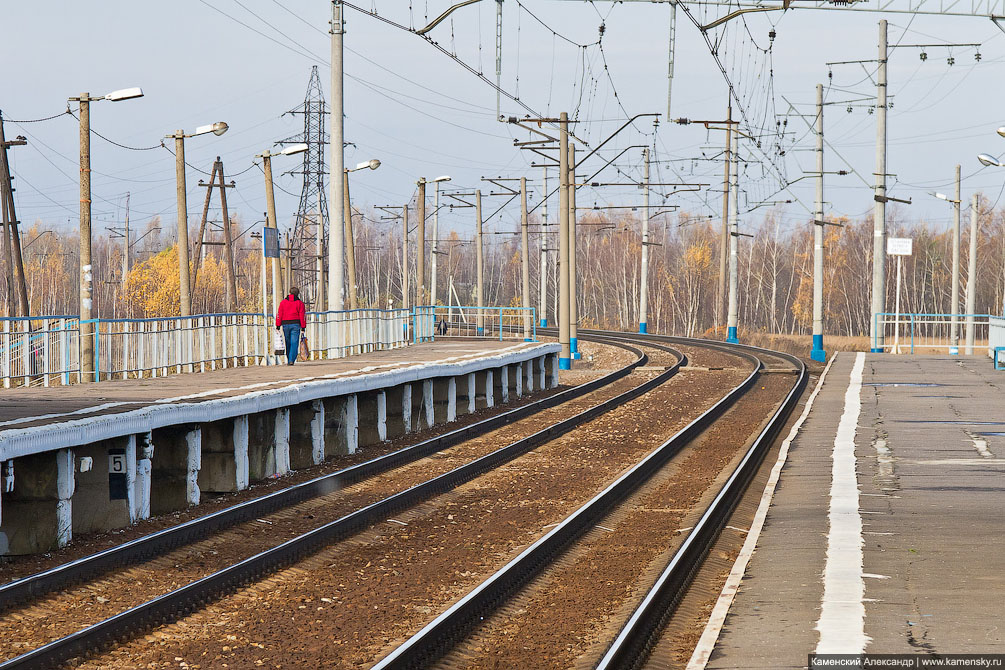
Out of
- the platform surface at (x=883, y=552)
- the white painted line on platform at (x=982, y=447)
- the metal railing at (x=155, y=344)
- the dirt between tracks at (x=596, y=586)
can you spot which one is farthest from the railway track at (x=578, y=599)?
the metal railing at (x=155, y=344)

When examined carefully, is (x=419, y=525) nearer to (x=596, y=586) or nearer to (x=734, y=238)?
(x=596, y=586)

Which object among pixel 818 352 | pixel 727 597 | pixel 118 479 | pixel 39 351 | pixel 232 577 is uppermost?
pixel 39 351

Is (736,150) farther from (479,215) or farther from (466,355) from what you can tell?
(466,355)

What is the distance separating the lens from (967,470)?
15.2 m

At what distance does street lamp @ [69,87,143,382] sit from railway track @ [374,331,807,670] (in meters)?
12.8

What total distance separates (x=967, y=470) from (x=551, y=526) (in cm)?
564

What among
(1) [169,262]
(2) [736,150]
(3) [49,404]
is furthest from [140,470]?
(1) [169,262]

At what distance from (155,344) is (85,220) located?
3638 millimetres

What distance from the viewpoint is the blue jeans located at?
88.6 feet

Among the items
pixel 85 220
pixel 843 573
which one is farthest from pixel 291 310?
pixel 843 573

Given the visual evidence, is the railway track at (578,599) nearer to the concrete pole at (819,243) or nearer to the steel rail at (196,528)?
the steel rail at (196,528)

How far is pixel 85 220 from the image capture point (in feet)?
87.0

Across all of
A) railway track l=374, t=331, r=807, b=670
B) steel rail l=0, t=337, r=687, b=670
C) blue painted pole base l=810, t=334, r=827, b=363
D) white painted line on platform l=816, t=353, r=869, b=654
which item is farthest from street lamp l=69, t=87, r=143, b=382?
blue painted pole base l=810, t=334, r=827, b=363

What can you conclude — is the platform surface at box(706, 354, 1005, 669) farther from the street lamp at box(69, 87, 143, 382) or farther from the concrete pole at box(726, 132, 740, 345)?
the concrete pole at box(726, 132, 740, 345)
